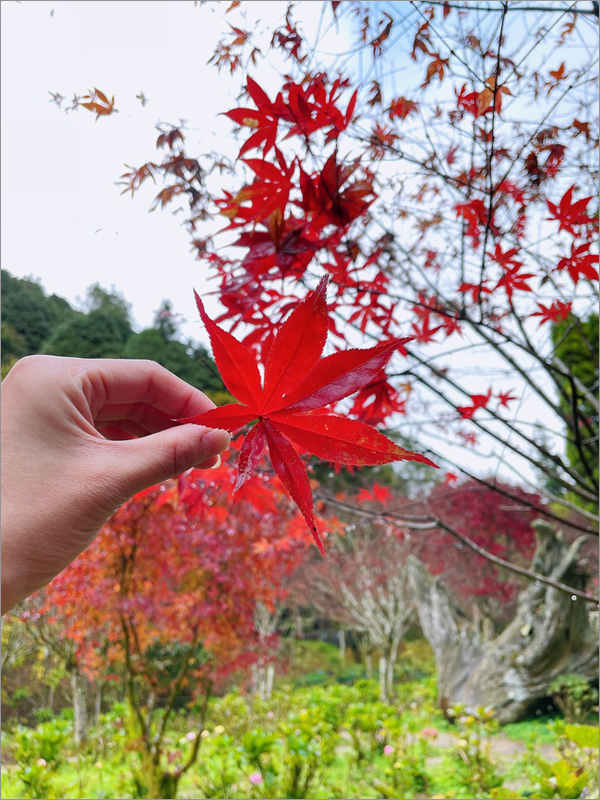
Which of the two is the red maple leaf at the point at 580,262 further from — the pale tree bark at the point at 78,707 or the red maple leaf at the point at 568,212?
the pale tree bark at the point at 78,707

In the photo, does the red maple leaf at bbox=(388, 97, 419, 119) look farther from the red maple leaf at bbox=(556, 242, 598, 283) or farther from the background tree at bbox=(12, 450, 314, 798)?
the background tree at bbox=(12, 450, 314, 798)

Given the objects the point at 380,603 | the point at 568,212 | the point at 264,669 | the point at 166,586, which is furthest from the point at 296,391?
the point at 380,603

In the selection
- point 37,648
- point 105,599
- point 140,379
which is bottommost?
point 37,648

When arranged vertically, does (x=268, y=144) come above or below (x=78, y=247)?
below

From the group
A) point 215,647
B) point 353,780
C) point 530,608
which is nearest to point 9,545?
point 215,647

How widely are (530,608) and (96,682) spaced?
3034mm

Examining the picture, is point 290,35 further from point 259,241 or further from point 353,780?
point 353,780

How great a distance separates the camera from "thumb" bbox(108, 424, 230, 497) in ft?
1.16

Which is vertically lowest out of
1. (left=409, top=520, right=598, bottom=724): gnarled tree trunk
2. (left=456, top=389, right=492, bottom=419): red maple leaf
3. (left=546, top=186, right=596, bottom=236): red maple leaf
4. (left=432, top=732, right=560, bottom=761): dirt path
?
(left=432, top=732, right=560, bottom=761): dirt path

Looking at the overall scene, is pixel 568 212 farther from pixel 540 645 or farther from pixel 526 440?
pixel 540 645

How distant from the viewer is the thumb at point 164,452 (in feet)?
1.16

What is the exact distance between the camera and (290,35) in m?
0.87

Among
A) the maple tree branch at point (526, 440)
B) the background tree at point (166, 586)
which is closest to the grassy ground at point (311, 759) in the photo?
the background tree at point (166, 586)

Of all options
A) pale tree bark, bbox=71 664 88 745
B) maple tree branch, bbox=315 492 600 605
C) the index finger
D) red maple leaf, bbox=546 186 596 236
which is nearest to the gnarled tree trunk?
maple tree branch, bbox=315 492 600 605
